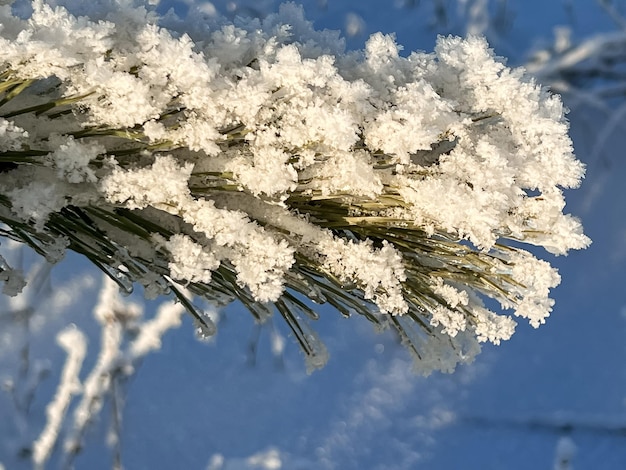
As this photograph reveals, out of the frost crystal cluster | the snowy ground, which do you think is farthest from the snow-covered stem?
the frost crystal cluster

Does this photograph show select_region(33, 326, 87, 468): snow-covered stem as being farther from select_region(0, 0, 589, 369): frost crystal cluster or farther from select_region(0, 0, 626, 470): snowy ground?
select_region(0, 0, 589, 369): frost crystal cluster

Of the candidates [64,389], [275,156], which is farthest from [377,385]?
[275,156]

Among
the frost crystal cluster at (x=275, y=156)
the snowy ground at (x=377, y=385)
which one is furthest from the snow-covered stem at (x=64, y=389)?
the frost crystal cluster at (x=275, y=156)

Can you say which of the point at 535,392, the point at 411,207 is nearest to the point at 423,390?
the point at 535,392

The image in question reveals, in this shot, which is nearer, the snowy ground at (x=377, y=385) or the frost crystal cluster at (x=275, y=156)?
the frost crystal cluster at (x=275, y=156)

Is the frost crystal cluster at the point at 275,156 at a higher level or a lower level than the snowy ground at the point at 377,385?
lower

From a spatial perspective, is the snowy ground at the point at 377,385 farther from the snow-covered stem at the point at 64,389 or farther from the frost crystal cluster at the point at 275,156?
the frost crystal cluster at the point at 275,156
